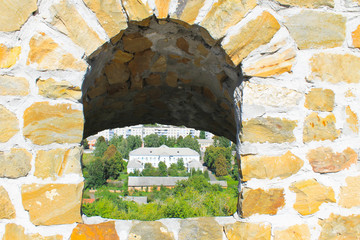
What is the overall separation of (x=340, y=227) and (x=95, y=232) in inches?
53.9

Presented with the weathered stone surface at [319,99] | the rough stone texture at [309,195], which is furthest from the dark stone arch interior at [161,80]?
the rough stone texture at [309,195]

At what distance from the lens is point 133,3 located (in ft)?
4.84

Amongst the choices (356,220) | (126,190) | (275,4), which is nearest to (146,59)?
(275,4)

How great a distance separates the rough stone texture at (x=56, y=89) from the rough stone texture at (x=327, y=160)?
1.34m

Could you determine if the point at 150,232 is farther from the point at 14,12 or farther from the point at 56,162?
the point at 14,12

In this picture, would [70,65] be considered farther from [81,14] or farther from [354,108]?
[354,108]

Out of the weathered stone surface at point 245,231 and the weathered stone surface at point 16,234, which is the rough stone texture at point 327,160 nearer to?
the weathered stone surface at point 245,231

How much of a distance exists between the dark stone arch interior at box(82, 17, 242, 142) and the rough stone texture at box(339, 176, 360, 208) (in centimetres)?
88

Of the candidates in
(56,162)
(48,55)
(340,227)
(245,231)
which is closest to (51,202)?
(56,162)

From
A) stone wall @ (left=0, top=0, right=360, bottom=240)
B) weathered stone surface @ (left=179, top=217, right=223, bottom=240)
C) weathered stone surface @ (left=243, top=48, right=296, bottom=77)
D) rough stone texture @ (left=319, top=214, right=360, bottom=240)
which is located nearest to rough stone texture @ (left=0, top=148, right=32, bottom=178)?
stone wall @ (left=0, top=0, right=360, bottom=240)

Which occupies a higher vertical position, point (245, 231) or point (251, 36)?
point (251, 36)

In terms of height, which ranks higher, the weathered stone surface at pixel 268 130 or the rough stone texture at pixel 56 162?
the weathered stone surface at pixel 268 130

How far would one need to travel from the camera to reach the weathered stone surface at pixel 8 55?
143cm

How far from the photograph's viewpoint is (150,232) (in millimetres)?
1552
